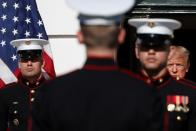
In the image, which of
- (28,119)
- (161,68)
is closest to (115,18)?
(161,68)

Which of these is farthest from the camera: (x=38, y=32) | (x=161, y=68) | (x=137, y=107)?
(x=38, y=32)

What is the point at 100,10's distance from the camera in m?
2.42

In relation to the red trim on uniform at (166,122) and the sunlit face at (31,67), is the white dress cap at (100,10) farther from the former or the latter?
the sunlit face at (31,67)

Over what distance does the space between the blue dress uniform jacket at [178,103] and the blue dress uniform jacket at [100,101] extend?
1355 millimetres

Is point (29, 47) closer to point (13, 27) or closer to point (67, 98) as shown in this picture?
point (13, 27)

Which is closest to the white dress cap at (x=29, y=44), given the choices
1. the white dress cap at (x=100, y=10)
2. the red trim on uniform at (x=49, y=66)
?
the red trim on uniform at (x=49, y=66)

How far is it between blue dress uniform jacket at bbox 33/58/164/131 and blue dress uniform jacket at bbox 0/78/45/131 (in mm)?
2338

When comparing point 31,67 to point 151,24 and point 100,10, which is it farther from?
point 100,10

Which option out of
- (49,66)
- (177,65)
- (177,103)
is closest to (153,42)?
(177,103)

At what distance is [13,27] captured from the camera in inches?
234

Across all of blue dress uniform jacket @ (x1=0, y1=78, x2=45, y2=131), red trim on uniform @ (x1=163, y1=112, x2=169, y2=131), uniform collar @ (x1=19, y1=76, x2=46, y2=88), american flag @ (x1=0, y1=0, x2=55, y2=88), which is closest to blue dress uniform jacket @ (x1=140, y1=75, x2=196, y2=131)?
red trim on uniform @ (x1=163, y1=112, x2=169, y2=131)

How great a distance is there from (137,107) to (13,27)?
3752 millimetres

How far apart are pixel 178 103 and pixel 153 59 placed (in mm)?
438

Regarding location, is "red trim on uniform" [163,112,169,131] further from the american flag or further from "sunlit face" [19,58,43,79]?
the american flag
